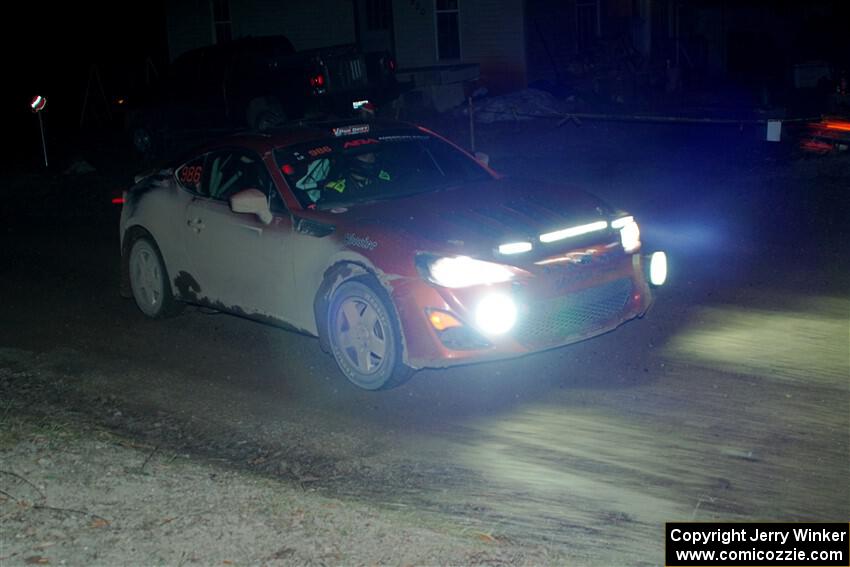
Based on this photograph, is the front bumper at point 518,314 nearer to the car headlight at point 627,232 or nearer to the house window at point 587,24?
the car headlight at point 627,232

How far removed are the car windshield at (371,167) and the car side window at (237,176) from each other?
16 centimetres

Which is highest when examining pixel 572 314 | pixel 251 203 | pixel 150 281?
pixel 251 203

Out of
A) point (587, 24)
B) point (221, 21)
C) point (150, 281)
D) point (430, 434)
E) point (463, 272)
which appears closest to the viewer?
point (430, 434)

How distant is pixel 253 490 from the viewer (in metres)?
5.89

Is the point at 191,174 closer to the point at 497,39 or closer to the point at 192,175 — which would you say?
the point at 192,175

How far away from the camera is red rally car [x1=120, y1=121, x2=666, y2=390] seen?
7.12 metres

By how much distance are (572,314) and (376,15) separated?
24.0 metres

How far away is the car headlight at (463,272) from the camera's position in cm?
709

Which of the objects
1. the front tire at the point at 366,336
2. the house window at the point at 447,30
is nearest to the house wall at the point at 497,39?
the house window at the point at 447,30

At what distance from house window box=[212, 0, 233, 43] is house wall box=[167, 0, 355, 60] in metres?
0.14

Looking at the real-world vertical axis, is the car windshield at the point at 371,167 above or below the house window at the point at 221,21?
below

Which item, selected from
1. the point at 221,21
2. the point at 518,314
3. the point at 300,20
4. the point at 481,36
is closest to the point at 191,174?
the point at 518,314

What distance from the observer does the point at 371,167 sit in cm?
862

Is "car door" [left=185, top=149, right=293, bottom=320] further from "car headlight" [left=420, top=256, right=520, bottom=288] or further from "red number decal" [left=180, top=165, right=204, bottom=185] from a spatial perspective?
"car headlight" [left=420, top=256, right=520, bottom=288]
